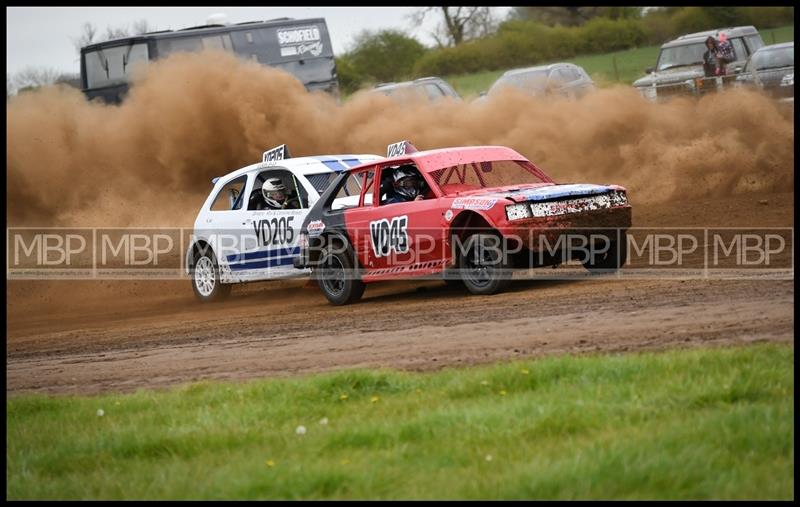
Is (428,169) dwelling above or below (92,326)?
above

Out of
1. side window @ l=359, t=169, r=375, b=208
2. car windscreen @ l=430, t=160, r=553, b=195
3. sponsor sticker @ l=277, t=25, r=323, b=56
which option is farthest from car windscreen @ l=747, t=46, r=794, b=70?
A: side window @ l=359, t=169, r=375, b=208

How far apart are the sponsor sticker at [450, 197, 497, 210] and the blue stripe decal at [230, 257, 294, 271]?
2576 mm

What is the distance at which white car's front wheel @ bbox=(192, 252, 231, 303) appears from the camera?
1491 cm

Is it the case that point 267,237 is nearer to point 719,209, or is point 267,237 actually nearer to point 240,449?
point 719,209

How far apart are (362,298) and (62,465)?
7.24 meters

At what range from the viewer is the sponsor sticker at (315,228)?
12.8 meters

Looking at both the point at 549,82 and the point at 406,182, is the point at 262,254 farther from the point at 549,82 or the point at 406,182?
the point at 549,82

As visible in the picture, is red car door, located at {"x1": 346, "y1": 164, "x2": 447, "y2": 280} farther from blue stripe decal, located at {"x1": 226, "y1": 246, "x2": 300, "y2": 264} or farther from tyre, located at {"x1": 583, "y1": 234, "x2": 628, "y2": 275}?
tyre, located at {"x1": 583, "y1": 234, "x2": 628, "y2": 275}

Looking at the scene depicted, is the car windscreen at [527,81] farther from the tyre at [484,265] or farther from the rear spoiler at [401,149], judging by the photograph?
the tyre at [484,265]

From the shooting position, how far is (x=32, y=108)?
24.3 metres

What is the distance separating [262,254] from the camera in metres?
14.0

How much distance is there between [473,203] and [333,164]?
10.2 ft

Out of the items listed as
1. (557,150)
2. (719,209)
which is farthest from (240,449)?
(557,150)

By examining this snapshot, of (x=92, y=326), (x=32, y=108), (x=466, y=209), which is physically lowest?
(x=92, y=326)
